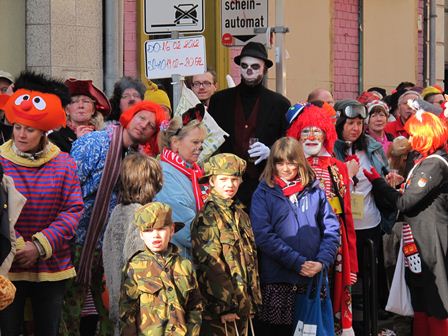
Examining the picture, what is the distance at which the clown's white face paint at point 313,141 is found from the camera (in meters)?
8.36

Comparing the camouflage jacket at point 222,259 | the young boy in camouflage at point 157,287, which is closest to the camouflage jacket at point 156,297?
the young boy in camouflage at point 157,287

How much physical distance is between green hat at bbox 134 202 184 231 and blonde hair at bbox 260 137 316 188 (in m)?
1.82

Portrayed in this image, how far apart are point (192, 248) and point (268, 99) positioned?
2.14 metres

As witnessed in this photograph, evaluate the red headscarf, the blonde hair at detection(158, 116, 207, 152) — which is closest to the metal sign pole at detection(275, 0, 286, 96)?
the red headscarf

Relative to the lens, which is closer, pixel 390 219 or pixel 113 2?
pixel 390 219

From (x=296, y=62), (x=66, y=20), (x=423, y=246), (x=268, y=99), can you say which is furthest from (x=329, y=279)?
(x=296, y=62)

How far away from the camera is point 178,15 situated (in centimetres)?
882

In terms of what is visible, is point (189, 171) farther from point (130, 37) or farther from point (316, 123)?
point (130, 37)

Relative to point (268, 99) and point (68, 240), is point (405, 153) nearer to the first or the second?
point (268, 99)

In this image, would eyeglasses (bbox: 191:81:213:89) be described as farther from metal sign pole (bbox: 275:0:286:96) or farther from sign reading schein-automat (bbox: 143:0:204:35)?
sign reading schein-automat (bbox: 143:0:204:35)

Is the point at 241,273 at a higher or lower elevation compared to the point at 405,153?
lower

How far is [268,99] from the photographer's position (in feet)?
28.7

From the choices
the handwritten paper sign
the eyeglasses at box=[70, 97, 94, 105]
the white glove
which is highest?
the handwritten paper sign

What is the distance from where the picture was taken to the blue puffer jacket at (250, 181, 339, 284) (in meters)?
7.79
